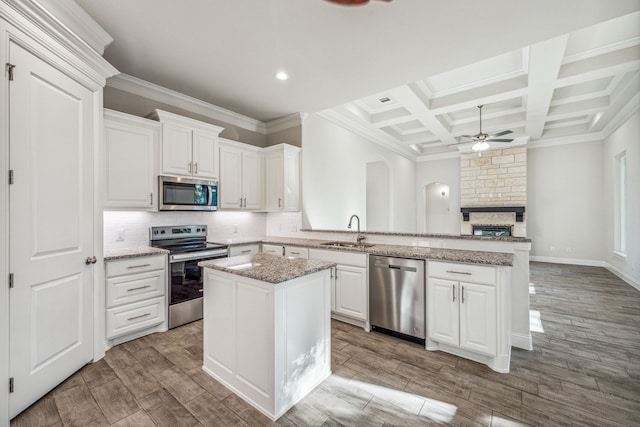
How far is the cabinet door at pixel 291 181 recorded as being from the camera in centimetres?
432

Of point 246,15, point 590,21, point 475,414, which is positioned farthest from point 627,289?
point 246,15

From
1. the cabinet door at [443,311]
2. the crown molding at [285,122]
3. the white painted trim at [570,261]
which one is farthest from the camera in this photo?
the white painted trim at [570,261]

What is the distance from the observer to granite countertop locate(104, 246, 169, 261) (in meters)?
2.66

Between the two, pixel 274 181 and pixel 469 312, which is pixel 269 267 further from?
pixel 274 181

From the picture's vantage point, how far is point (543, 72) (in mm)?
3568

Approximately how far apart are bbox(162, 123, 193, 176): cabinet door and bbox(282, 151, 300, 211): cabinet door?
1.38 metres

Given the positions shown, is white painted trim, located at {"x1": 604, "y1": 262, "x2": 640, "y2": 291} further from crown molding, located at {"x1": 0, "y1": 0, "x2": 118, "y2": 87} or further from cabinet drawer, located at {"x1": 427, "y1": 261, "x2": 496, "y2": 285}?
crown molding, located at {"x1": 0, "y1": 0, "x2": 118, "y2": 87}

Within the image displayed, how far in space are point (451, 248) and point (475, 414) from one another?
1588mm

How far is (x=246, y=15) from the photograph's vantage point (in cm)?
228

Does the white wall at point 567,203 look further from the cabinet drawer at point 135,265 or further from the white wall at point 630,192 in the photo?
the cabinet drawer at point 135,265

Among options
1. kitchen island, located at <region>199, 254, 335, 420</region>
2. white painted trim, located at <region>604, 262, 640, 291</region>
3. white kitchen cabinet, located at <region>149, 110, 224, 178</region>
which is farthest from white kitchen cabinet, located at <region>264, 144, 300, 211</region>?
white painted trim, located at <region>604, 262, 640, 291</region>

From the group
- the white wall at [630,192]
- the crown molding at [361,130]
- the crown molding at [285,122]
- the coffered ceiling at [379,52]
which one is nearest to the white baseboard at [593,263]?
the white wall at [630,192]

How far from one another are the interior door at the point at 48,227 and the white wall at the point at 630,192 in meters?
7.56

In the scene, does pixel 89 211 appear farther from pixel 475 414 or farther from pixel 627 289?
pixel 627 289
